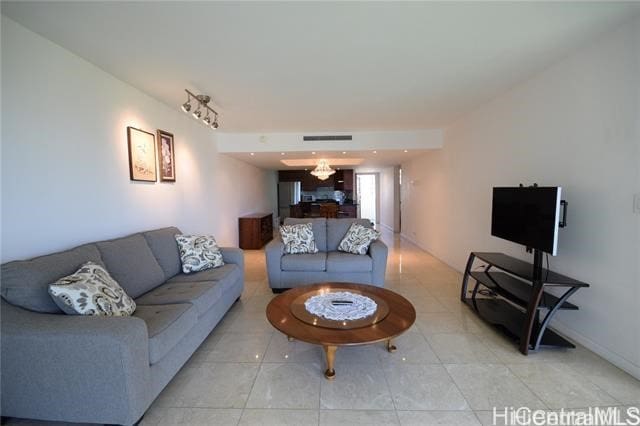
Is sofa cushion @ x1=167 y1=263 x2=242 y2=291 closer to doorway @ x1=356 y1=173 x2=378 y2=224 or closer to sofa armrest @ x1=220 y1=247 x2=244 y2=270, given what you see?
sofa armrest @ x1=220 y1=247 x2=244 y2=270

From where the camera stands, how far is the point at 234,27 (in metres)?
1.91

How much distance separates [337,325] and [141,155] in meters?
2.84

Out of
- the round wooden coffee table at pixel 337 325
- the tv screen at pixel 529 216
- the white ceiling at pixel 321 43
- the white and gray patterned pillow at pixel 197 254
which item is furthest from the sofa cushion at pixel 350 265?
the white ceiling at pixel 321 43

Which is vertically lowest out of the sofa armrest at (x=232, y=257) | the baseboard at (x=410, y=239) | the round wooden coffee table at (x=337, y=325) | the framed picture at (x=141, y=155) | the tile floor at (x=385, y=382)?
the tile floor at (x=385, y=382)

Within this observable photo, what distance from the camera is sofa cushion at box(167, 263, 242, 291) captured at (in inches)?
105

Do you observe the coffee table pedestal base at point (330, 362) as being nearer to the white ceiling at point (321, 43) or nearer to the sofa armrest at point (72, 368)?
the sofa armrest at point (72, 368)

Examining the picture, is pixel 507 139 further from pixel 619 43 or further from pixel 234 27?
pixel 234 27

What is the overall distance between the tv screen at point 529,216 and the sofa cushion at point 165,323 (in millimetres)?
2851

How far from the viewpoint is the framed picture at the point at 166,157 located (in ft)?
11.3

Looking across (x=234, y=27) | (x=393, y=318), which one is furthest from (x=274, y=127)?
(x=393, y=318)

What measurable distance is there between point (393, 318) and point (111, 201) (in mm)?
2826

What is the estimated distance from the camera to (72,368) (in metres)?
1.42

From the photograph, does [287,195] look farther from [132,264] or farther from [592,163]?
[592,163]

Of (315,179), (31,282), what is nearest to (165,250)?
(31,282)
